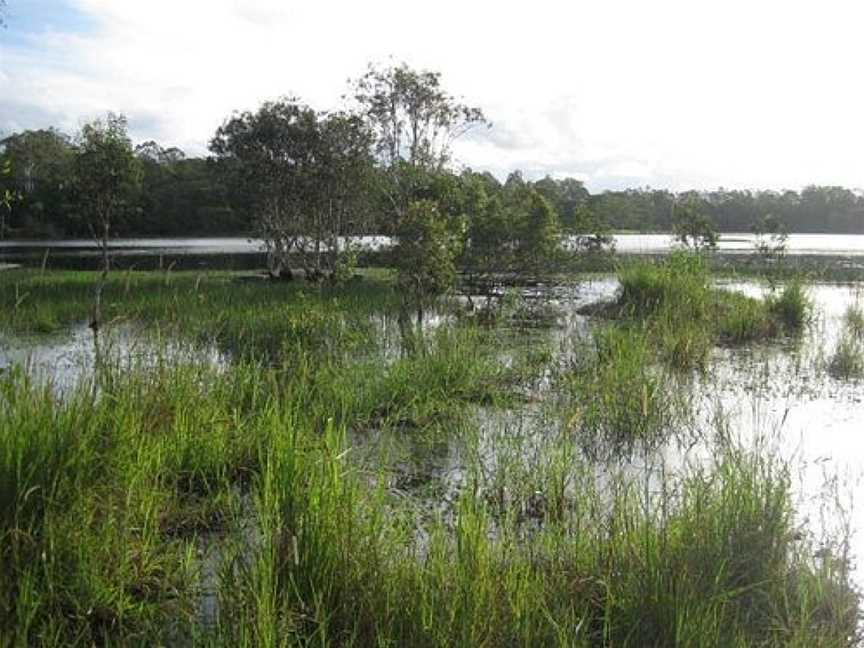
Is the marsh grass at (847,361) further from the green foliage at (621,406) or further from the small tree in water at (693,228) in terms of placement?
the small tree in water at (693,228)

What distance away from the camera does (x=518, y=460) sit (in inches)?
211

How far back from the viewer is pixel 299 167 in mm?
25062

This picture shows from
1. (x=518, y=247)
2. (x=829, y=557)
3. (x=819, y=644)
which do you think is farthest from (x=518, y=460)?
(x=518, y=247)

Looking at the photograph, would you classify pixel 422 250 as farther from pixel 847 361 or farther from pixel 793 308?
pixel 793 308

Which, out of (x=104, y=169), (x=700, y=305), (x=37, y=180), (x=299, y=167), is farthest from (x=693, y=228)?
(x=37, y=180)

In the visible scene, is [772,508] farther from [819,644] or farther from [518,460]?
[518,460]

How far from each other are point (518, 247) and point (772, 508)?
17341 mm

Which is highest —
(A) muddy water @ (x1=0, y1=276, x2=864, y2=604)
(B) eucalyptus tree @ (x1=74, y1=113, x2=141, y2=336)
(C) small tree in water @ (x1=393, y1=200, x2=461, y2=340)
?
(B) eucalyptus tree @ (x1=74, y1=113, x2=141, y2=336)

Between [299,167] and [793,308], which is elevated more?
[299,167]

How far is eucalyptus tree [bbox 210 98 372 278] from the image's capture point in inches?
984

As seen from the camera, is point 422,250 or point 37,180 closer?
point 422,250

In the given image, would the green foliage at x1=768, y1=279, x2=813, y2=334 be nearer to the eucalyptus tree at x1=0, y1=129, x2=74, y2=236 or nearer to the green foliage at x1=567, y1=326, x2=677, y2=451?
the green foliage at x1=567, y1=326, x2=677, y2=451

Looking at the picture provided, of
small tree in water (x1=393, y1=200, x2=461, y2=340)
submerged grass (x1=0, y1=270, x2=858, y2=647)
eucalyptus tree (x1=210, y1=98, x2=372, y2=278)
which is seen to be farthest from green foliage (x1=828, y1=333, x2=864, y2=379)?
eucalyptus tree (x1=210, y1=98, x2=372, y2=278)

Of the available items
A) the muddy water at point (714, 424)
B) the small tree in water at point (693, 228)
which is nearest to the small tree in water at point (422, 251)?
the muddy water at point (714, 424)
